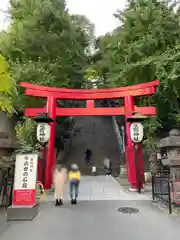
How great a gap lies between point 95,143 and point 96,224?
73.1 feet

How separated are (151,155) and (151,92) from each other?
491 centimetres

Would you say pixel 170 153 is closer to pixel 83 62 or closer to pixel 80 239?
pixel 80 239

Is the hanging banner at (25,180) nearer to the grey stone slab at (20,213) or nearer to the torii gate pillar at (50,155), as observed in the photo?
the grey stone slab at (20,213)

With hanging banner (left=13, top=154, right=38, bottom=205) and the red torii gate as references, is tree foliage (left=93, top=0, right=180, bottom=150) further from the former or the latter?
hanging banner (left=13, top=154, right=38, bottom=205)

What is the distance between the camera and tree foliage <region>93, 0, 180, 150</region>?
1706cm

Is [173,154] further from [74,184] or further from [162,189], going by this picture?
[74,184]

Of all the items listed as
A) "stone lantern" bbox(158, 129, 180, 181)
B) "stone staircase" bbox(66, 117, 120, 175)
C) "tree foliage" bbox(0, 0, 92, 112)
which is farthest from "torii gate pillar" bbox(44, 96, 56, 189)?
"stone staircase" bbox(66, 117, 120, 175)

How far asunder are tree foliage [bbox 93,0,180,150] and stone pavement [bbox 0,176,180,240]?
1061cm

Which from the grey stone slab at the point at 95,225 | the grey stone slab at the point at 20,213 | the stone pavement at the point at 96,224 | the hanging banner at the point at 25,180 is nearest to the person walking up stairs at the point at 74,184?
the stone pavement at the point at 96,224

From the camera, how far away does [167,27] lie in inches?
766

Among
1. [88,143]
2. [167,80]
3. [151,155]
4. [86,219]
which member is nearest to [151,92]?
[167,80]

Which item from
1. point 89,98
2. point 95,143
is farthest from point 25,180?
point 95,143

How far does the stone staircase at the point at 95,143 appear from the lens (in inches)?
937

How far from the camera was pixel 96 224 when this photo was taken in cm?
653
